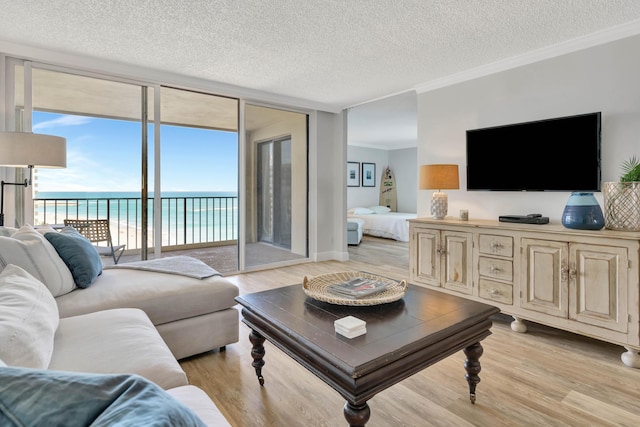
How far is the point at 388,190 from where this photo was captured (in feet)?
30.2

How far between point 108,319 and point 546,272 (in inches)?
108

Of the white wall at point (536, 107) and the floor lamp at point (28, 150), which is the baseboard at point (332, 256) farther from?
the floor lamp at point (28, 150)

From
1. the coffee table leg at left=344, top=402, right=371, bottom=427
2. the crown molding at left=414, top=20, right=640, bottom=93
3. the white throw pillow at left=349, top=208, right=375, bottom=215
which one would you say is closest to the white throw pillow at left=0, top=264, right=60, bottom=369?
the coffee table leg at left=344, top=402, right=371, bottom=427

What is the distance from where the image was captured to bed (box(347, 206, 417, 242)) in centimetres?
708

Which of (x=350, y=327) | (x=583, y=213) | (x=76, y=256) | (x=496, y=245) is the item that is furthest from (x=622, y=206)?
(x=76, y=256)

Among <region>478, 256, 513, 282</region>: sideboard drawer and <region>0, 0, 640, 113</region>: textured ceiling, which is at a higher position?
<region>0, 0, 640, 113</region>: textured ceiling

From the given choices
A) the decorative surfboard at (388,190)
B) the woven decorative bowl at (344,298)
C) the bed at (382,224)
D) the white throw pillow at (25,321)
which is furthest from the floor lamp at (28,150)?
the decorative surfboard at (388,190)

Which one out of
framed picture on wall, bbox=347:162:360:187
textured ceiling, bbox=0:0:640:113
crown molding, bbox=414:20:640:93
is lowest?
framed picture on wall, bbox=347:162:360:187

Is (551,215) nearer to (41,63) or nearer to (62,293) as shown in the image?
(62,293)

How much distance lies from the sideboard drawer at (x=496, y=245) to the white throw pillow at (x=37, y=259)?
2.90 metres

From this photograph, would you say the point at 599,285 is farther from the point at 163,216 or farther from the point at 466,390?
the point at 163,216

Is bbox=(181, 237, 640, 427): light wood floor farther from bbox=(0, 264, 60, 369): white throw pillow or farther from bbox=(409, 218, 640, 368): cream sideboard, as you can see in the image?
bbox=(0, 264, 60, 369): white throw pillow

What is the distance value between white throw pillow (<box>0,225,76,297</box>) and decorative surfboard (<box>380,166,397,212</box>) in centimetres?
794

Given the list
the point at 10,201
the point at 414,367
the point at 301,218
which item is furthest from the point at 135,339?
the point at 301,218
